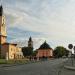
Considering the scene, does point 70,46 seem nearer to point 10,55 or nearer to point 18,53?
point 10,55

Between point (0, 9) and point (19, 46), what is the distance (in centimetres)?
2755

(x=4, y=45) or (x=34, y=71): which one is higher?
(x=4, y=45)

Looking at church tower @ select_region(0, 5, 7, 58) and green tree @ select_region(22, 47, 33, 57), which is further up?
church tower @ select_region(0, 5, 7, 58)

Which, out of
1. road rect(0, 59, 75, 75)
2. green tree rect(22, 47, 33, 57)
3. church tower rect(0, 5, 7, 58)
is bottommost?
road rect(0, 59, 75, 75)

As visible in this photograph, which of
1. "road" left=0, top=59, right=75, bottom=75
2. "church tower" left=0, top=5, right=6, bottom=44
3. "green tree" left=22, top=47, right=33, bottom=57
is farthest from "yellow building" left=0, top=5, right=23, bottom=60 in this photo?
"road" left=0, top=59, right=75, bottom=75

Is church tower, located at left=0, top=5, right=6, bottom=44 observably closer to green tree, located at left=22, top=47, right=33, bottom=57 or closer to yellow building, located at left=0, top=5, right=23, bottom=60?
yellow building, located at left=0, top=5, right=23, bottom=60

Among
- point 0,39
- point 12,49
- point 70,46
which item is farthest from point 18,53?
point 70,46

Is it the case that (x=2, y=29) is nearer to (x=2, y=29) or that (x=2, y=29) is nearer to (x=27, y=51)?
(x=2, y=29)

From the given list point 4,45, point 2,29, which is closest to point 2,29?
point 2,29

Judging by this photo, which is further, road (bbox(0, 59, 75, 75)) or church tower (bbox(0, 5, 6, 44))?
church tower (bbox(0, 5, 6, 44))

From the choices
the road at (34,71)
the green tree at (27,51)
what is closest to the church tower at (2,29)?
the green tree at (27,51)

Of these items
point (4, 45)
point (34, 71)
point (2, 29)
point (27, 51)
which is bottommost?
point (34, 71)

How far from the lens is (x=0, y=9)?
458ft

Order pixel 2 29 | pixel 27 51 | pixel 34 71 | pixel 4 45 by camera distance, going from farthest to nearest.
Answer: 1. pixel 27 51
2. pixel 2 29
3. pixel 4 45
4. pixel 34 71
